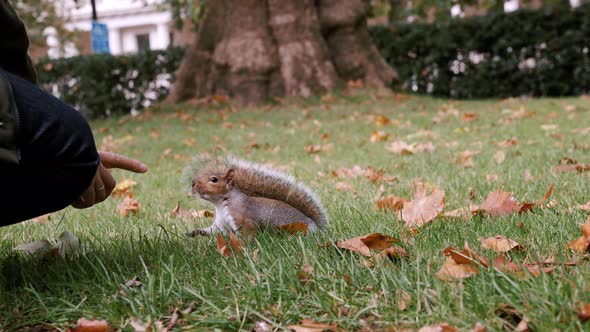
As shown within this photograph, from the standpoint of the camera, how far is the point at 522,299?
1.53 meters

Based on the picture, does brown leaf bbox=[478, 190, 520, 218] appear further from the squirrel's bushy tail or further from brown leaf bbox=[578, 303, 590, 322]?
brown leaf bbox=[578, 303, 590, 322]

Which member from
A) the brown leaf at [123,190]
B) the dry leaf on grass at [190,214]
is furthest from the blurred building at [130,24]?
the dry leaf on grass at [190,214]

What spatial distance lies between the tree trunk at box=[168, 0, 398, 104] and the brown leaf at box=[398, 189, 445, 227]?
8457 millimetres

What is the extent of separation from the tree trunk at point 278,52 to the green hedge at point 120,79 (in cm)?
311

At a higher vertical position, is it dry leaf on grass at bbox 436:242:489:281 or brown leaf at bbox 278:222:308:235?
dry leaf on grass at bbox 436:242:489:281

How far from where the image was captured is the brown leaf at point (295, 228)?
2.39m

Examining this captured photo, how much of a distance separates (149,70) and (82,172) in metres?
13.6

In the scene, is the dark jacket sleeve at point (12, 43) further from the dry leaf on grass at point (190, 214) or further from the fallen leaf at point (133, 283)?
the dry leaf on grass at point (190, 214)

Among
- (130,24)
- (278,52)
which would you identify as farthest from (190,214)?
(130,24)

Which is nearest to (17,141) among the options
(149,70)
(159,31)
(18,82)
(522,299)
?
(18,82)

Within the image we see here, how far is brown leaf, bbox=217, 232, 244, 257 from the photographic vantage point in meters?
2.22

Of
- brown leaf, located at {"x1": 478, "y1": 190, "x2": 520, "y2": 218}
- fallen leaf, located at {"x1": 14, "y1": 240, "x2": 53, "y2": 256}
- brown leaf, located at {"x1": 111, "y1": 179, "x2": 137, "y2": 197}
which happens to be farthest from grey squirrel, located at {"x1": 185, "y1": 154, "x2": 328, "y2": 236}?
brown leaf, located at {"x1": 111, "y1": 179, "x2": 137, "y2": 197}

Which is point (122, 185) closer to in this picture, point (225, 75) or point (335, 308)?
point (335, 308)

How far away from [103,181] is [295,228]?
2.37 ft
